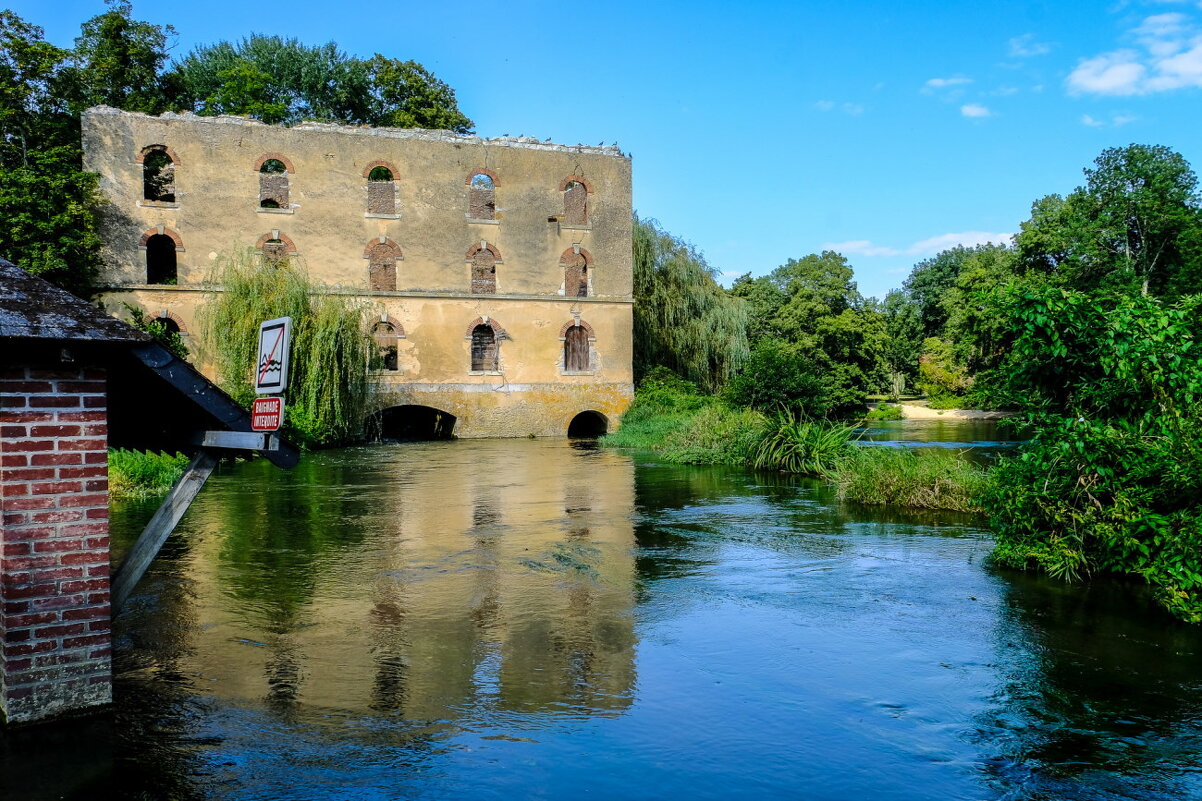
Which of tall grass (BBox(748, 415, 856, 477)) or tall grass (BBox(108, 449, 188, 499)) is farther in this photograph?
tall grass (BBox(748, 415, 856, 477))

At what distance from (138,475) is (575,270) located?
19.3m

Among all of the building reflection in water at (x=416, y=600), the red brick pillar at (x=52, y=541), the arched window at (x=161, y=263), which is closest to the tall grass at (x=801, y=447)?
the building reflection in water at (x=416, y=600)

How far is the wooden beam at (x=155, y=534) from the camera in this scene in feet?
19.1

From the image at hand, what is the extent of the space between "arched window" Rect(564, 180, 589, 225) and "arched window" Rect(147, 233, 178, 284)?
13.8m

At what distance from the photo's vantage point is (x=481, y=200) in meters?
31.1

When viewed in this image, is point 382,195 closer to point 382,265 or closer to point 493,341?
point 382,265

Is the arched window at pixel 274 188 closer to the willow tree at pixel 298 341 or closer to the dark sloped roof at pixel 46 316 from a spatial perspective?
the willow tree at pixel 298 341

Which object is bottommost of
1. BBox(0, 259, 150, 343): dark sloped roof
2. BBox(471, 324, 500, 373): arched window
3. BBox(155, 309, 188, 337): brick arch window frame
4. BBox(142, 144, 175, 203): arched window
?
BBox(0, 259, 150, 343): dark sloped roof

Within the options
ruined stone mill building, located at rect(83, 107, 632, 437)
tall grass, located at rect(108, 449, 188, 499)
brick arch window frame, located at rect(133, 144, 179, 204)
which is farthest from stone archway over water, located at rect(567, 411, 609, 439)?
tall grass, located at rect(108, 449, 188, 499)

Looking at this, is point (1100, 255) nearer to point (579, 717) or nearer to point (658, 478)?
point (658, 478)

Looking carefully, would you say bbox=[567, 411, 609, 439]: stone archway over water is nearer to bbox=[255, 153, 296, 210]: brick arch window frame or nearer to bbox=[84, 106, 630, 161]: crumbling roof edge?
bbox=[84, 106, 630, 161]: crumbling roof edge

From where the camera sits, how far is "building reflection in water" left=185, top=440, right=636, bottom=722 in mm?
5930

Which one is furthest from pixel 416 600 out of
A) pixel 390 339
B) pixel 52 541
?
pixel 390 339

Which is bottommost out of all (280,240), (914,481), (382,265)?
(914,481)
